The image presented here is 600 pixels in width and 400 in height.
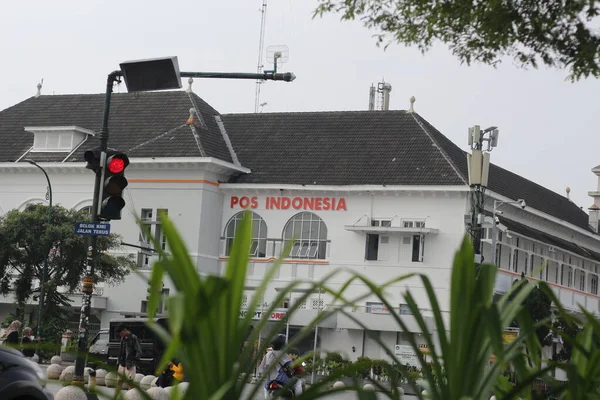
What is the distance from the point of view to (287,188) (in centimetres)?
5500

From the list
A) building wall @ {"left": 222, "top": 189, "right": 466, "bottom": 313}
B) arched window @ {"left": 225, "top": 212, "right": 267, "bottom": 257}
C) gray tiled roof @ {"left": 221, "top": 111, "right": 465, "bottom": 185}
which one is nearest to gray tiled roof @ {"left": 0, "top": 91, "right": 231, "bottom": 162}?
gray tiled roof @ {"left": 221, "top": 111, "right": 465, "bottom": 185}

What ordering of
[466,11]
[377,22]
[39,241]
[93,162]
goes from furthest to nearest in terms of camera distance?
[39,241]
[93,162]
[377,22]
[466,11]

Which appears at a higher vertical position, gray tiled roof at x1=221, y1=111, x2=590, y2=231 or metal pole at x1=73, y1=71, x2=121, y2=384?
gray tiled roof at x1=221, y1=111, x2=590, y2=231

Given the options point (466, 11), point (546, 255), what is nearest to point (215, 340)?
point (466, 11)

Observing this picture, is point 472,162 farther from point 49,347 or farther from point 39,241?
point 49,347

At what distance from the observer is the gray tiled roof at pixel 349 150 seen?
54000 millimetres

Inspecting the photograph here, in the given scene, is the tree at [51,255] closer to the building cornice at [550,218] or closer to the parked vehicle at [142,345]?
the parked vehicle at [142,345]

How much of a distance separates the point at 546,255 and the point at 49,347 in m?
59.0

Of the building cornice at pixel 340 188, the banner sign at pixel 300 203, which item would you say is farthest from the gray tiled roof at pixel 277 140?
the banner sign at pixel 300 203

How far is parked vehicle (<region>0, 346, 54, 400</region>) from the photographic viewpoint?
10.2 meters

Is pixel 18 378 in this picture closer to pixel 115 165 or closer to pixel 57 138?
pixel 115 165

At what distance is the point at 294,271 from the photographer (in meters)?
54.5

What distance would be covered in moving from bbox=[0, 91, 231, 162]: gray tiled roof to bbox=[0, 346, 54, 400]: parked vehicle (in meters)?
44.1

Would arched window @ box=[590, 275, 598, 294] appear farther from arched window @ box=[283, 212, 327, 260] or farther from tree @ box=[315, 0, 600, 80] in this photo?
tree @ box=[315, 0, 600, 80]
